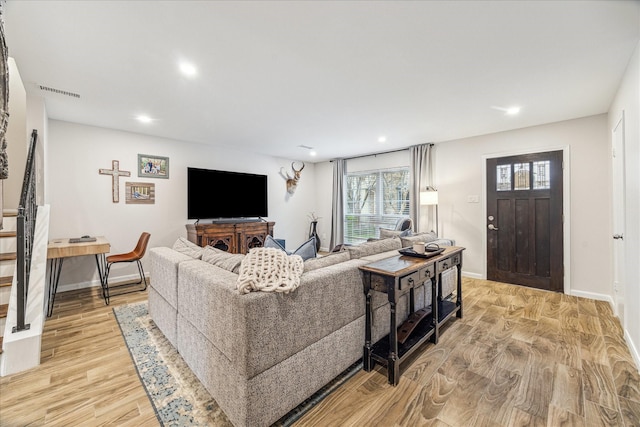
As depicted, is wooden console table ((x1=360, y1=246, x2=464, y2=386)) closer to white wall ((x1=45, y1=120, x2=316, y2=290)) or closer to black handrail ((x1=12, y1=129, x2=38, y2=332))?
black handrail ((x1=12, y1=129, x2=38, y2=332))

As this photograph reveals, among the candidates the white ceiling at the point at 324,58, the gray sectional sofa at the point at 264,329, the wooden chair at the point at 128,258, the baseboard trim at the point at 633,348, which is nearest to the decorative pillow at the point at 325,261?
the gray sectional sofa at the point at 264,329

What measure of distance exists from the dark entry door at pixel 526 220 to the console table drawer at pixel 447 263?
1.93 meters

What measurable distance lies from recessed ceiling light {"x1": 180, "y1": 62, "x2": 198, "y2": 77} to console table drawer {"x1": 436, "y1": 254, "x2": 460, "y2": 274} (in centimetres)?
275

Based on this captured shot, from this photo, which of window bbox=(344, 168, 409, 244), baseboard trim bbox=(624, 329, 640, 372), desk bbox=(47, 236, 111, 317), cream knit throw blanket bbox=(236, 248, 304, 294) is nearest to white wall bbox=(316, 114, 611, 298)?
window bbox=(344, 168, 409, 244)

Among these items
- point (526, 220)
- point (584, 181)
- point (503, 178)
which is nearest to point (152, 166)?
point (503, 178)

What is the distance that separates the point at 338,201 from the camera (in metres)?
6.54

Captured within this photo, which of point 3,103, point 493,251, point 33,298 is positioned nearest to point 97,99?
point 33,298

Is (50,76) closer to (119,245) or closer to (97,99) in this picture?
(97,99)

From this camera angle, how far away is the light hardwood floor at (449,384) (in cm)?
156

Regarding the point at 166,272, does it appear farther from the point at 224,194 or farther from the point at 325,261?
the point at 224,194

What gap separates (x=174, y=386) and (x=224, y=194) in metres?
3.79

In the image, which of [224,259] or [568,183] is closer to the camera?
[224,259]

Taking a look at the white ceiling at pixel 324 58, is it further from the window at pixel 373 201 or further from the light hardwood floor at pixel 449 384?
the light hardwood floor at pixel 449 384

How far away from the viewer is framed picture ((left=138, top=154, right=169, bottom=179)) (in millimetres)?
4363
